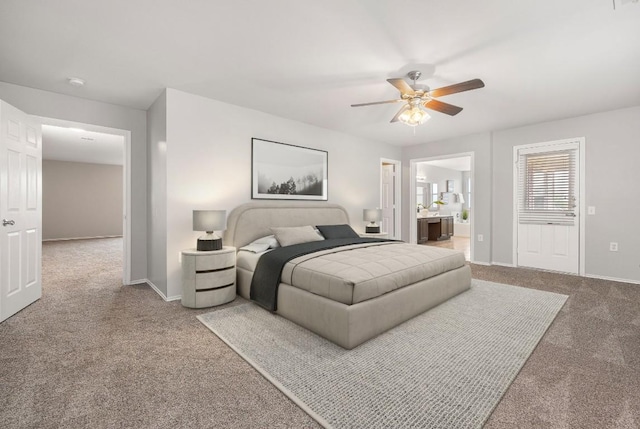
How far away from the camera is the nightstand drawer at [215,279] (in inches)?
123

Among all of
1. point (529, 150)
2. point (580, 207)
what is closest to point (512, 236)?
point (580, 207)

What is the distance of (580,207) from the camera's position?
4.59 m

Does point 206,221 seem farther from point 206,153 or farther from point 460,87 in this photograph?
point 460,87

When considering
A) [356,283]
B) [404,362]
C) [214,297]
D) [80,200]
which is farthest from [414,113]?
[80,200]

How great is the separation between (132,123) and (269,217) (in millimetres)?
2360

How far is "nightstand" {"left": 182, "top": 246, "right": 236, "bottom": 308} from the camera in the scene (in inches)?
123

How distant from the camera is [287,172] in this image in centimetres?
469

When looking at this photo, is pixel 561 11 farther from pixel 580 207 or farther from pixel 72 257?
pixel 72 257

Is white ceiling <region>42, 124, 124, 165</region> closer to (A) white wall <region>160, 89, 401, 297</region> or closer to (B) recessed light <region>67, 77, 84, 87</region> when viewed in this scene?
(B) recessed light <region>67, 77, 84, 87</region>

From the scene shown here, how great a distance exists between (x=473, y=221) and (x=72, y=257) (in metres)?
8.20

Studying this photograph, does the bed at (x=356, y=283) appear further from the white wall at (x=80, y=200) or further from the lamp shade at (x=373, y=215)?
the white wall at (x=80, y=200)

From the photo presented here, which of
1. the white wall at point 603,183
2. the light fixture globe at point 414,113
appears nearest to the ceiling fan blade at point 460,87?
the light fixture globe at point 414,113

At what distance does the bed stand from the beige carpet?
0.67 metres

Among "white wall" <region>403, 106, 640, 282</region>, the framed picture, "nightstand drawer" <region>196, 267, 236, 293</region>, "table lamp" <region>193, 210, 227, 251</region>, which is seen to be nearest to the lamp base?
"table lamp" <region>193, 210, 227, 251</region>
